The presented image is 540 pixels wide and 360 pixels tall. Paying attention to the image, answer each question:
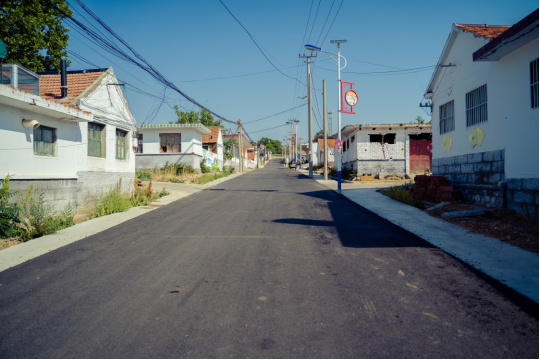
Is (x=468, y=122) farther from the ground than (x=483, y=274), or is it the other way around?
(x=468, y=122)

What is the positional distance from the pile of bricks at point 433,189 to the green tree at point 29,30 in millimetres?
17948

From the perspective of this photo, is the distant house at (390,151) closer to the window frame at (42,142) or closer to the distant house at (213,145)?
the distant house at (213,145)

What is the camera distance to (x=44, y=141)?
11.7m

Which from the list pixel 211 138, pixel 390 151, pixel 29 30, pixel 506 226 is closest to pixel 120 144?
pixel 29 30

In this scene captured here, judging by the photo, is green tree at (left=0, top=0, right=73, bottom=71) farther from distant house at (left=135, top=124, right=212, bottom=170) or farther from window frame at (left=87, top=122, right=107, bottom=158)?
distant house at (left=135, top=124, right=212, bottom=170)

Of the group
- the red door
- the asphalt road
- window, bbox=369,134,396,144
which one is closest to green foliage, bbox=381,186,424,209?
the asphalt road

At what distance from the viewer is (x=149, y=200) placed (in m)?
16.0

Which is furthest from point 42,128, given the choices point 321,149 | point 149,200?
point 321,149

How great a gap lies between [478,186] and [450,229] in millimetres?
3916

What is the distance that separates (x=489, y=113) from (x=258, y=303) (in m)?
10.1

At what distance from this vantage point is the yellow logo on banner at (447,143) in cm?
1443

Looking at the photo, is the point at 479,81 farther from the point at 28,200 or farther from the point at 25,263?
the point at 28,200

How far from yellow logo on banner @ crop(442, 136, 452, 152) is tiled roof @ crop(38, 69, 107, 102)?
45.9 feet

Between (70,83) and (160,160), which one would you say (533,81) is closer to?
(70,83)
